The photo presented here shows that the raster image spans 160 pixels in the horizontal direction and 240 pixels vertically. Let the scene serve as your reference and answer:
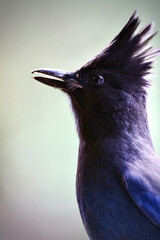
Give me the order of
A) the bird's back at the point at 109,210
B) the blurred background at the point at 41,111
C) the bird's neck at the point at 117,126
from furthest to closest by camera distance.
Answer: the blurred background at the point at 41,111, the bird's neck at the point at 117,126, the bird's back at the point at 109,210

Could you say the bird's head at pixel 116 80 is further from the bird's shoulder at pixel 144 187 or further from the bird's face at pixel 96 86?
the bird's shoulder at pixel 144 187

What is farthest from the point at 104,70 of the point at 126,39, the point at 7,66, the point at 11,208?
the point at 11,208

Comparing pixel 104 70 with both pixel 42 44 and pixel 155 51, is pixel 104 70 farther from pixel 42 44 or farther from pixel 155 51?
pixel 42 44

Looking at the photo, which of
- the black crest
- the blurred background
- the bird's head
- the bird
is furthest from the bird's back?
the blurred background

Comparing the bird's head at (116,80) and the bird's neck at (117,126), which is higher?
the bird's head at (116,80)

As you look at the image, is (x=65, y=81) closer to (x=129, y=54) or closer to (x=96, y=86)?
(x=96, y=86)

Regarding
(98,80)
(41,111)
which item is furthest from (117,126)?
(41,111)

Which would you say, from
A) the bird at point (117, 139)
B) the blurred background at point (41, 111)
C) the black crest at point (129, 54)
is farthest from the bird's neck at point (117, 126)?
the blurred background at point (41, 111)

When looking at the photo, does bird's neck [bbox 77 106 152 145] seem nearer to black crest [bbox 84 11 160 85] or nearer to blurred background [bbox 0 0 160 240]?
black crest [bbox 84 11 160 85]
